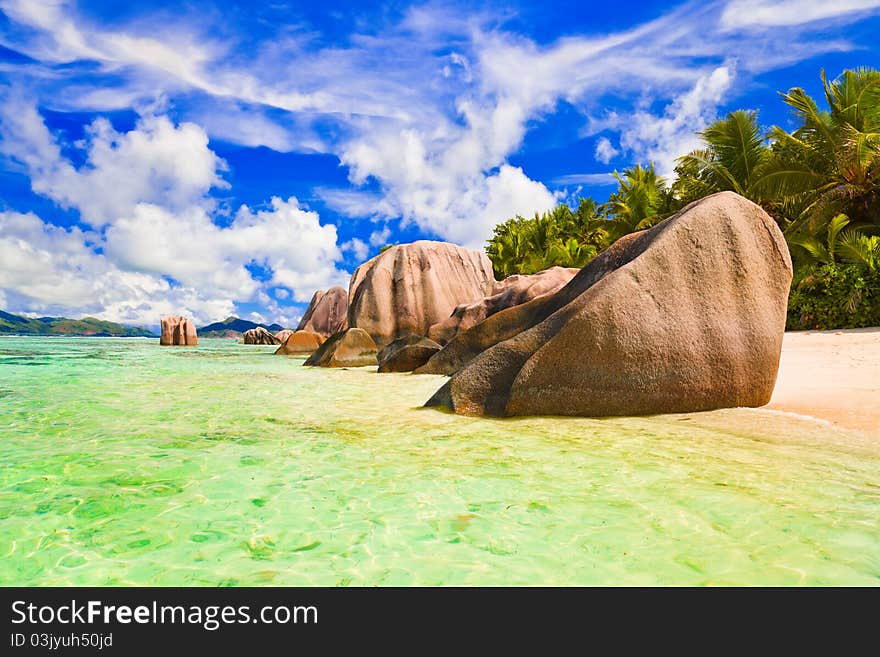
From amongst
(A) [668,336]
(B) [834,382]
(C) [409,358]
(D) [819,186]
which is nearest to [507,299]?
(C) [409,358]

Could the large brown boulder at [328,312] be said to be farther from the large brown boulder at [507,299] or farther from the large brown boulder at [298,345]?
the large brown boulder at [507,299]

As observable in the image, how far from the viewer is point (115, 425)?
4246 mm

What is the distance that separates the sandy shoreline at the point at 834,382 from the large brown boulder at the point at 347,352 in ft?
30.2

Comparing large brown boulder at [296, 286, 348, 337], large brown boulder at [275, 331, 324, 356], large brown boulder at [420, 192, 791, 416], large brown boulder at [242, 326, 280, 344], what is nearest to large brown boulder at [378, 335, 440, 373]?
large brown boulder at [420, 192, 791, 416]

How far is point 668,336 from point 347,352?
954cm

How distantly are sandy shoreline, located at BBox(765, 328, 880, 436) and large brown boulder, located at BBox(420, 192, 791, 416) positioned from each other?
18.9 inches

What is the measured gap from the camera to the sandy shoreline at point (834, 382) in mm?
4074

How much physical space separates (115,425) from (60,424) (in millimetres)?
532

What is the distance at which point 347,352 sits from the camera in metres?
12.9

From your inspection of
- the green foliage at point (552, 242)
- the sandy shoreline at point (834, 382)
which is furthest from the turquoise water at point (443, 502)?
the green foliage at point (552, 242)

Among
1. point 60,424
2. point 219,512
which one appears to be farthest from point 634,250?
point 60,424

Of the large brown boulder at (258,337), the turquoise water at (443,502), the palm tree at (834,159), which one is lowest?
the turquoise water at (443,502)

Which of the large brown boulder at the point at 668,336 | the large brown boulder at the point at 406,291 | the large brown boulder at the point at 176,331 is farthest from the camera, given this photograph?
the large brown boulder at the point at 176,331
